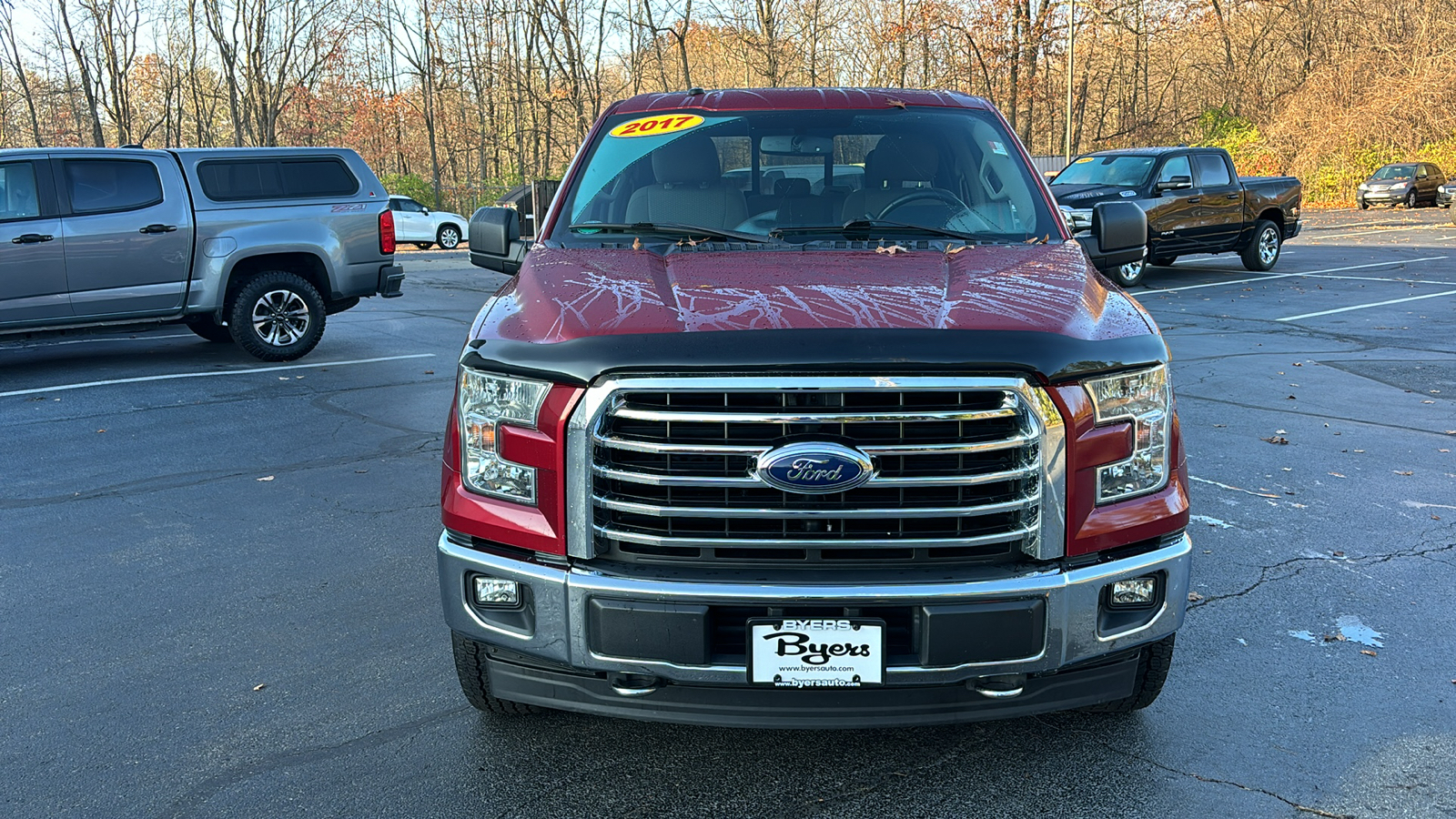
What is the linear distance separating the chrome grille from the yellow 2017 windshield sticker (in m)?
2.17

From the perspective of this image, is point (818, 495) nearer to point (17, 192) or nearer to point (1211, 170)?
point (17, 192)

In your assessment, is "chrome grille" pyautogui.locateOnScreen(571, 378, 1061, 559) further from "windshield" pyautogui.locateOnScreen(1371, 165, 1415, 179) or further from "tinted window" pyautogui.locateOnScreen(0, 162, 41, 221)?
"windshield" pyautogui.locateOnScreen(1371, 165, 1415, 179)

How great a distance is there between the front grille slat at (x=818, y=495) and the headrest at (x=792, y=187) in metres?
1.72

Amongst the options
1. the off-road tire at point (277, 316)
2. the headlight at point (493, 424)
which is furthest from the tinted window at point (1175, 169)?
the headlight at point (493, 424)

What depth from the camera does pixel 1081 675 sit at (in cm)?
283

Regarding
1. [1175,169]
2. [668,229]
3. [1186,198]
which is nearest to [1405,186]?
[1186,198]

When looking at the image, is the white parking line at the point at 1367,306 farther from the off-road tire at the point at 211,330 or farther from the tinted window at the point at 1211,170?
the off-road tire at the point at 211,330

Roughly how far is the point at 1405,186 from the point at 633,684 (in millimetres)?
39392

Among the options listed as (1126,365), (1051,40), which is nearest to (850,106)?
(1126,365)

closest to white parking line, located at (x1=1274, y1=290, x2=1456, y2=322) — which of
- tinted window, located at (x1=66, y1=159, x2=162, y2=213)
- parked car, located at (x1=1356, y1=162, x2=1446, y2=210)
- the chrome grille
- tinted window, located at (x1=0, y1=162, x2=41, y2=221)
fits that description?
the chrome grille

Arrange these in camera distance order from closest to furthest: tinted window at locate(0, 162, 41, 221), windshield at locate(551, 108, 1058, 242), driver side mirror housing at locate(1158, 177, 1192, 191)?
1. windshield at locate(551, 108, 1058, 242)
2. tinted window at locate(0, 162, 41, 221)
3. driver side mirror housing at locate(1158, 177, 1192, 191)

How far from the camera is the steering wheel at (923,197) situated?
412 cm

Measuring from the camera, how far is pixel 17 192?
31.2ft

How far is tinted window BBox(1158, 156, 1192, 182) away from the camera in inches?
638
